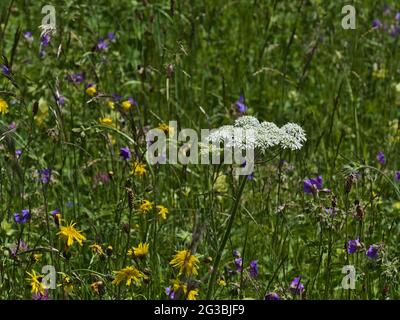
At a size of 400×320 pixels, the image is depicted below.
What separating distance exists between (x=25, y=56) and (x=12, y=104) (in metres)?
0.58

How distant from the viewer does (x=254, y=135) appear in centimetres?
212

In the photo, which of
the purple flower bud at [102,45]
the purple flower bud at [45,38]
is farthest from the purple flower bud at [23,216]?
the purple flower bud at [102,45]

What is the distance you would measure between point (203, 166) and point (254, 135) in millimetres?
1093

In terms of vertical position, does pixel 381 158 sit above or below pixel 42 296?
above

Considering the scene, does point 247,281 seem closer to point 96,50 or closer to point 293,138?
point 293,138

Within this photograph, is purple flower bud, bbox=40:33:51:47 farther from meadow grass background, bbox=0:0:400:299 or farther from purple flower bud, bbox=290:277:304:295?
purple flower bud, bbox=290:277:304:295

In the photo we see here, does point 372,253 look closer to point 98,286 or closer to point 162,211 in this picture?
point 162,211

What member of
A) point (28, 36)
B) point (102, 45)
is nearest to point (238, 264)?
point (102, 45)

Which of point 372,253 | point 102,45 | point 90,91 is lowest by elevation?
point 372,253

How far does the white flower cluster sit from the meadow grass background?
166 mm

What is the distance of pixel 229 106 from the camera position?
385 cm

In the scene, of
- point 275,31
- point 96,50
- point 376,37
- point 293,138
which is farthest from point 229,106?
point 293,138

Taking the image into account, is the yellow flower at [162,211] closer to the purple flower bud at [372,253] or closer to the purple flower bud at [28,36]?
the purple flower bud at [372,253]

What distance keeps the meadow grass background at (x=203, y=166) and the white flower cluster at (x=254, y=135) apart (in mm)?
166
